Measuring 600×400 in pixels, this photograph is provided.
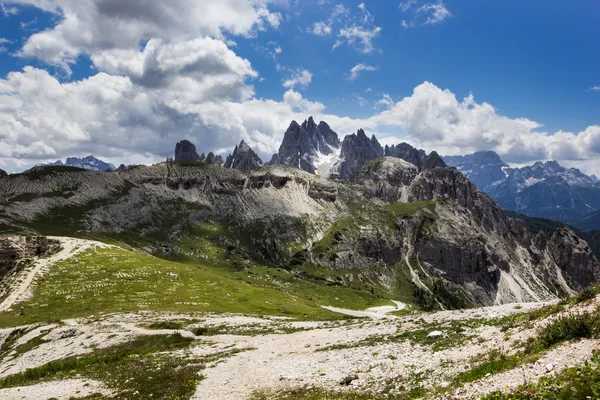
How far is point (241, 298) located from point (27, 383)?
106455 mm

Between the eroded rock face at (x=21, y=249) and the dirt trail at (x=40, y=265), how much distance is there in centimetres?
513

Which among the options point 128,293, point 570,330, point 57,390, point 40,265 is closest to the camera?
point 570,330

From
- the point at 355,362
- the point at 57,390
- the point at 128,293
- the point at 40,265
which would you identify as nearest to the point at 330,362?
the point at 355,362

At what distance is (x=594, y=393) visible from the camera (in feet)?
39.5

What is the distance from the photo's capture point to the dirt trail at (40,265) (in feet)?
350

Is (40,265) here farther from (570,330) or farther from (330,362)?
(570,330)

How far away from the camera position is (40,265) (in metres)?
140

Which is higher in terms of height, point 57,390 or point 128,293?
point 57,390

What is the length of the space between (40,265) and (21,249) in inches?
951

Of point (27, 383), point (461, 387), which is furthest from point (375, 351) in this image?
point (27, 383)

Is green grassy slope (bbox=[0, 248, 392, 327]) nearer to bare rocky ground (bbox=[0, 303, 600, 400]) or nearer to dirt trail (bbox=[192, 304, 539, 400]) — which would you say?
bare rocky ground (bbox=[0, 303, 600, 400])

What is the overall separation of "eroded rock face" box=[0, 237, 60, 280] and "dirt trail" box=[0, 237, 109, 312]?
5.13m

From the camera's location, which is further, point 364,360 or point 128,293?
point 128,293

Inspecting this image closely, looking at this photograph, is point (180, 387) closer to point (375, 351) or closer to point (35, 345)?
point (375, 351)
